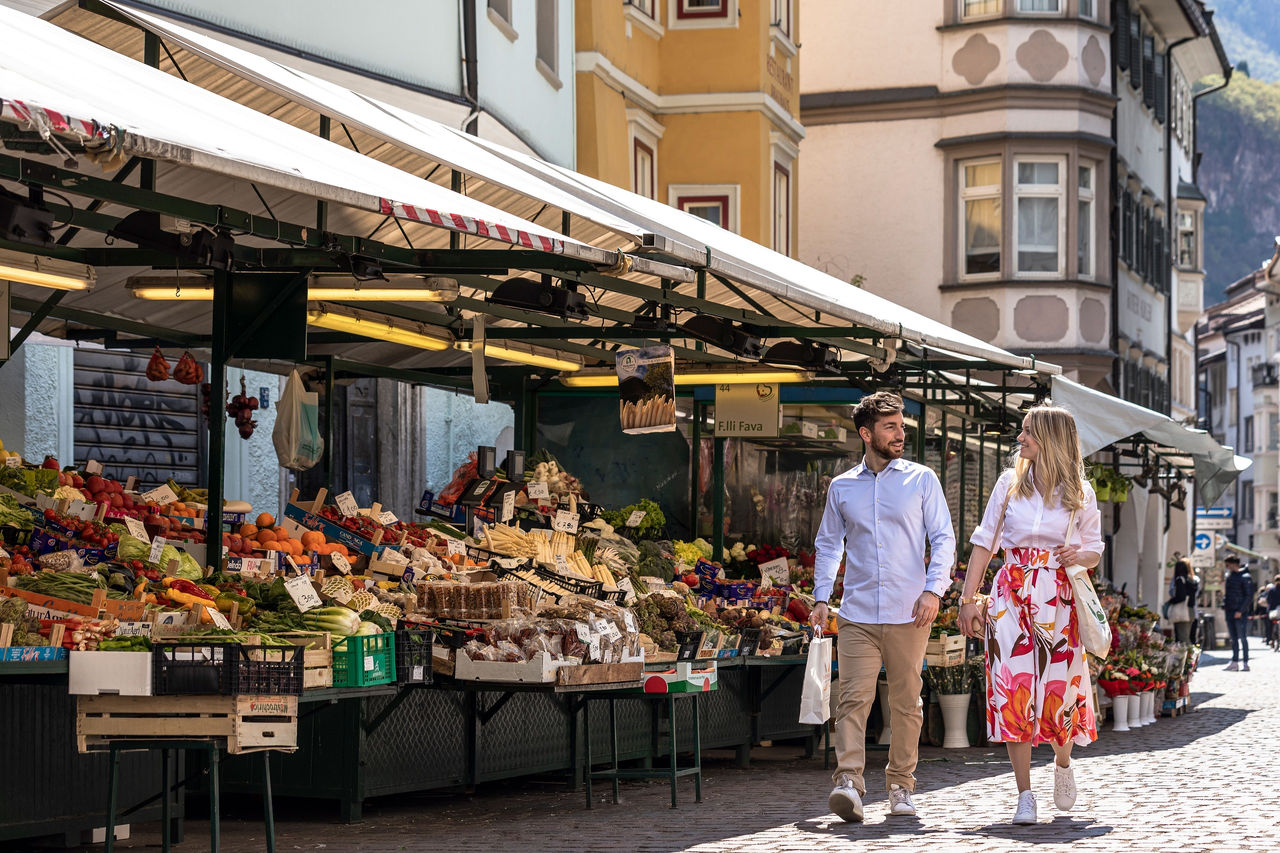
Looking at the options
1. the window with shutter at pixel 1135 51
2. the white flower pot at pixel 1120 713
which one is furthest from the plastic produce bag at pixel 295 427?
the window with shutter at pixel 1135 51

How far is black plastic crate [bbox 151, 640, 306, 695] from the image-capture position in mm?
7547

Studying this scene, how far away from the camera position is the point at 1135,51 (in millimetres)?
33406

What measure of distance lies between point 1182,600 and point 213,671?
73.7ft

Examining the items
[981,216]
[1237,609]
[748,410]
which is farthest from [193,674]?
[1237,609]

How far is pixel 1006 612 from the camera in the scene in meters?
9.46

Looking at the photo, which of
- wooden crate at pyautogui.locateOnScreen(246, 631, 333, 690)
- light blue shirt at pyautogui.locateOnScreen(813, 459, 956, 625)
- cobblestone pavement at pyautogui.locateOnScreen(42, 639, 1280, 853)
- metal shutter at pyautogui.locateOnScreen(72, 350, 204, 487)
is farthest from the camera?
metal shutter at pyautogui.locateOnScreen(72, 350, 204, 487)

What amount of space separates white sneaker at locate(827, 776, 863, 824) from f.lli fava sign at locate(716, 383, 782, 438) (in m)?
6.18

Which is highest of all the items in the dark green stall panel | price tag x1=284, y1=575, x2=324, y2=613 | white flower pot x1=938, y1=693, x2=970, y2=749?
price tag x1=284, y1=575, x2=324, y2=613

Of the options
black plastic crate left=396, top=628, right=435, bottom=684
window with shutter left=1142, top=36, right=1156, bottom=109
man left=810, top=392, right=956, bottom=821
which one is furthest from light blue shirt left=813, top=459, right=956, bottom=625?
window with shutter left=1142, top=36, right=1156, bottom=109

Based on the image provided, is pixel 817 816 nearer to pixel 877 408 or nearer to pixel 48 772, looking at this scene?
pixel 877 408

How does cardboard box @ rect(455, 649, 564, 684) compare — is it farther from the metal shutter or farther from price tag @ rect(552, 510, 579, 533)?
the metal shutter

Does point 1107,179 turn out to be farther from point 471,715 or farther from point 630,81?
point 471,715

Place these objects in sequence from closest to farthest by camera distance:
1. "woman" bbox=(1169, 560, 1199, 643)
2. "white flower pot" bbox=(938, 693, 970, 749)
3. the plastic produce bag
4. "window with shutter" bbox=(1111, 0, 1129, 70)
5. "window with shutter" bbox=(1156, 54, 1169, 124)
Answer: the plastic produce bag < "white flower pot" bbox=(938, 693, 970, 749) < "woman" bbox=(1169, 560, 1199, 643) < "window with shutter" bbox=(1111, 0, 1129, 70) < "window with shutter" bbox=(1156, 54, 1169, 124)

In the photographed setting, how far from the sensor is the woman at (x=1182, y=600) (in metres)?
27.6
